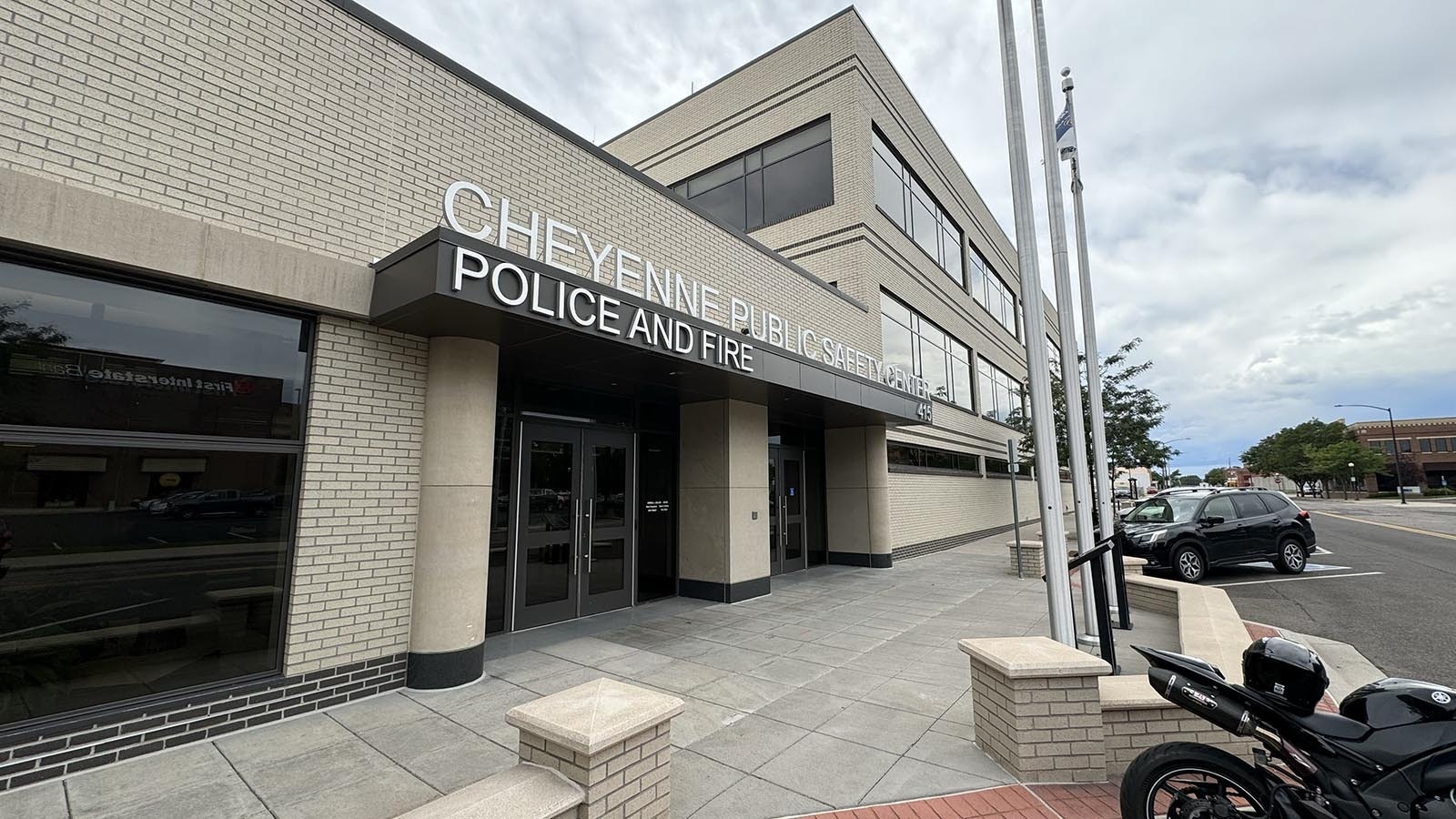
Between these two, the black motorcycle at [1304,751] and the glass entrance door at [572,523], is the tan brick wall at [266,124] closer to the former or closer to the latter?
the glass entrance door at [572,523]

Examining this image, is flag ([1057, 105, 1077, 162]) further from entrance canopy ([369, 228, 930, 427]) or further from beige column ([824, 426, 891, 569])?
beige column ([824, 426, 891, 569])

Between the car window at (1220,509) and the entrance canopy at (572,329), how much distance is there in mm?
8436

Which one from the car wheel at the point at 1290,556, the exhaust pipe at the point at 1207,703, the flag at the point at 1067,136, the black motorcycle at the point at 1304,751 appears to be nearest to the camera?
the black motorcycle at the point at 1304,751

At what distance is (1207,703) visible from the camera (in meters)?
2.97

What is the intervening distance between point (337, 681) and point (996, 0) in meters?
9.40

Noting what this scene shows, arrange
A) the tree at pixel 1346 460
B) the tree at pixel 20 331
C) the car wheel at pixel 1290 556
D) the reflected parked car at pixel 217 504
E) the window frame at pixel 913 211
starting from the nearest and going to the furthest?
1. the tree at pixel 20 331
2. the reflected parked car at pixel 217 504
3. the car wheel at pixel 1290 556
4. the window frame at pixel 913 211
5. the tree at pixel 1346 460

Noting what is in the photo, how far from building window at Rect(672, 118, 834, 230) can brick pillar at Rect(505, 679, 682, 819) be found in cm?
1409

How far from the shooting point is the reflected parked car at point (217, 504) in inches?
175

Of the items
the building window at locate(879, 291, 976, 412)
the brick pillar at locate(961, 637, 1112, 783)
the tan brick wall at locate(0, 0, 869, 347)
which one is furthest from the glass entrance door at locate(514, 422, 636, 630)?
the building window at locate(879, 291, 976, 412)

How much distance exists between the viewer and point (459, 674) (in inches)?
218

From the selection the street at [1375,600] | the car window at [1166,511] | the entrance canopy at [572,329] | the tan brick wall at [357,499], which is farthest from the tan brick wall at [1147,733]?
the car window at [1166,511]

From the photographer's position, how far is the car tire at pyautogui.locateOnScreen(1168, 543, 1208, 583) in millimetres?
11609

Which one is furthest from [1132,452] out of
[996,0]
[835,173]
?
[996,0]

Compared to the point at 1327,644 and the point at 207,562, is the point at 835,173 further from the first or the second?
the point at 207,562
